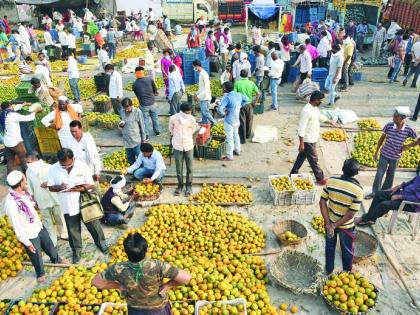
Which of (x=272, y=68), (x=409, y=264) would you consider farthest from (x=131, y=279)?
(x=272, y=68)

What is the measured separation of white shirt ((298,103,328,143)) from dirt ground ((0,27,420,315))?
134 centimetres

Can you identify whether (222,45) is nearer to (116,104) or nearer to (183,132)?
(116,104)

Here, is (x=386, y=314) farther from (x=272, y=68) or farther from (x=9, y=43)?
(x=9, y=43)

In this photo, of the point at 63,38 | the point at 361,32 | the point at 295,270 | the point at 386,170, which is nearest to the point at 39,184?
the point at 295,270

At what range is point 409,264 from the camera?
19.1 ft

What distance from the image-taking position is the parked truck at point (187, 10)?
2856cm

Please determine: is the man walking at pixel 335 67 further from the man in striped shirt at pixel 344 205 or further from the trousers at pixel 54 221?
the trousers at pixel 54 221

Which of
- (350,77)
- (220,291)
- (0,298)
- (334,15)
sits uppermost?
(334,15)

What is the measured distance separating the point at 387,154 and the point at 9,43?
2099 centimetres

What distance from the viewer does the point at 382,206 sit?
625 cm

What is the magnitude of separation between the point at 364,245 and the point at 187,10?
27453 millimetres

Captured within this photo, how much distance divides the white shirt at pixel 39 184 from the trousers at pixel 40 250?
1.77 feet

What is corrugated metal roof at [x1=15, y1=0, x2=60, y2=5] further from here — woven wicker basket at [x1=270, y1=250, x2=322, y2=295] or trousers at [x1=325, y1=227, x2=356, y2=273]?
trousers at [x1=325, y1=227, x2=356, y2=273]

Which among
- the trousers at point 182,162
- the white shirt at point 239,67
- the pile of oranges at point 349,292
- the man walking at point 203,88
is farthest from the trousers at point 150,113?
the pile of oranges at point 349,292
